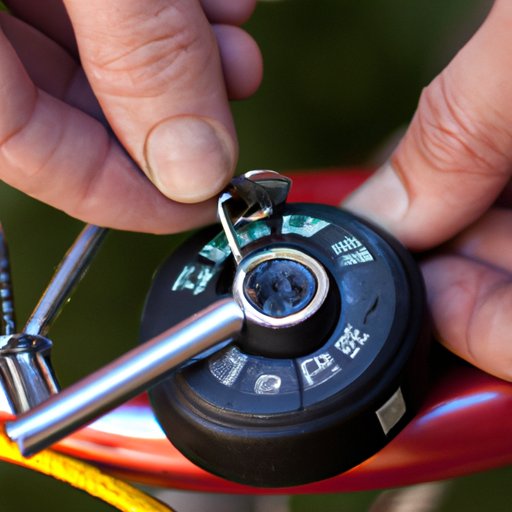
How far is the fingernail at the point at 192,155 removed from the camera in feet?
2.01

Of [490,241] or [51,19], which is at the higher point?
[51,19]

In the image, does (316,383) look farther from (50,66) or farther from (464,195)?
(50,66)

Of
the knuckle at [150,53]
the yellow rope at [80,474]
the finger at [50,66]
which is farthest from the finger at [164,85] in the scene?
the yellow rope at [80,474]

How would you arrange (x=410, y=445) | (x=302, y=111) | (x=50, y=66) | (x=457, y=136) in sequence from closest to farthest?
(x=410, y=445) < (x=457, y=136) < (x=50, y=66) < (x=302, y=111)

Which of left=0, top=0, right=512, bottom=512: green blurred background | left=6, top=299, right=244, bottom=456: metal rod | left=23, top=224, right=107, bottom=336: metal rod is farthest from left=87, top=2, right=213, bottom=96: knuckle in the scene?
left=0, top=0, right=512, bottom=512: green blurred background

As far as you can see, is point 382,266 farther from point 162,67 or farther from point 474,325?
point 162,67

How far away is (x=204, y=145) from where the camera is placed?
2.02ft

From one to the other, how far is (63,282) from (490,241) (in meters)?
0.33

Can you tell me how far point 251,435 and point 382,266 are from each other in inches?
5.7

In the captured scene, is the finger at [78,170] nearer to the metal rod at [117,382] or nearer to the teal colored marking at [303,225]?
the teal colored marking at [303,225]

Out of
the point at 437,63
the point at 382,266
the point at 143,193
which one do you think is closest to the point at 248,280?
the point at 382,266

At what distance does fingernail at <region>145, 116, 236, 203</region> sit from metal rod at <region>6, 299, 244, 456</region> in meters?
0.17

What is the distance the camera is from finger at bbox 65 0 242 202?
23.3 inches

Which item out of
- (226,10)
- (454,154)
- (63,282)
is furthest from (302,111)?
(63,282)
